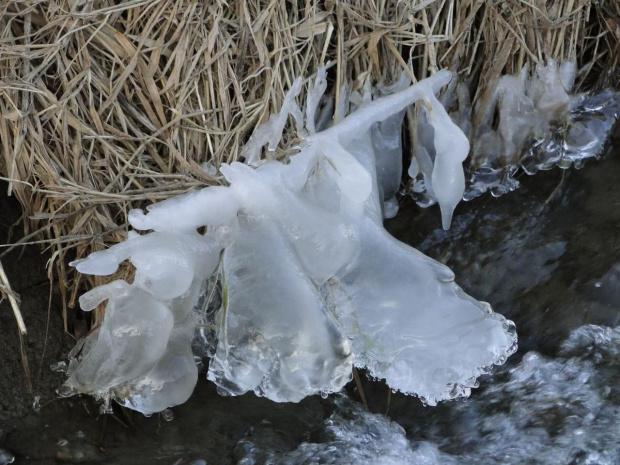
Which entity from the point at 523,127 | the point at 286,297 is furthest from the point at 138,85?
the point at 523,127

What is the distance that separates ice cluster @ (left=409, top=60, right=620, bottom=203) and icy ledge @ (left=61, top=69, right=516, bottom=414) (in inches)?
14.4

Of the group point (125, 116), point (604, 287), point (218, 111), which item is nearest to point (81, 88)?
point (125, 116)

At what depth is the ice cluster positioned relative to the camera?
2.08 metres

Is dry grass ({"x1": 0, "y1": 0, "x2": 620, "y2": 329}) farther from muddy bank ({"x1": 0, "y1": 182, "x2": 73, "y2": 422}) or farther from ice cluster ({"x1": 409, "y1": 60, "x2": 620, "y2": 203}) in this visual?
ice cluster ({"x1": 409, "y1": 60, "x2": 620, "y2": 203})

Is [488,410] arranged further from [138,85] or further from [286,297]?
[138,85]

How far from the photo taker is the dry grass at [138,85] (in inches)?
64.7

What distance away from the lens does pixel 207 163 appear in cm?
177

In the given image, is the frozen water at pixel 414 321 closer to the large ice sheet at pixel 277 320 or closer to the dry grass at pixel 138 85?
the large ice sheet at pixel 277 320

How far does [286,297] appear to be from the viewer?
1.59 m

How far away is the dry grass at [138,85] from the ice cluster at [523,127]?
278 millimetres

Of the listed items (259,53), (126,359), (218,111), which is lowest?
(126,359)

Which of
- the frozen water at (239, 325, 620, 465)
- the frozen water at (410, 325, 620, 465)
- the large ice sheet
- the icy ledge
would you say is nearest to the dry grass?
the icy ledge

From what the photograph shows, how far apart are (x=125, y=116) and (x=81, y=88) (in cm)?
11

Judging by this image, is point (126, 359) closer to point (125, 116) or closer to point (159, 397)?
point (159, 397)
